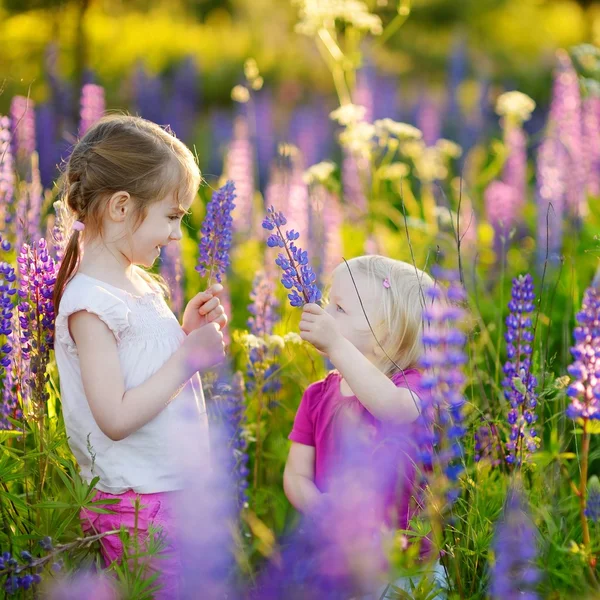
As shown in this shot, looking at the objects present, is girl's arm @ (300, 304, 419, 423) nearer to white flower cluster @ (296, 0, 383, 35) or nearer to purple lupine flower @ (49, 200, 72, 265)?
purple lupine flower @ (49, 200, 72, 265)

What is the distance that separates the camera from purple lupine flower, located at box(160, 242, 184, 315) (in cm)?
314

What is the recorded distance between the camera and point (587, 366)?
1.82 metres

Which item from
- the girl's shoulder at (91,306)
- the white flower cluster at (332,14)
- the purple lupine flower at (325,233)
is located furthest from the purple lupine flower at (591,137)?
the girl's shoulder at (91,306)

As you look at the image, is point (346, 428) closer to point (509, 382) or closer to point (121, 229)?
point (509, 382)

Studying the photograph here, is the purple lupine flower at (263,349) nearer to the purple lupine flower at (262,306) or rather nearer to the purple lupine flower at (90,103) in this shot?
the purple lupine flower at (262,306)

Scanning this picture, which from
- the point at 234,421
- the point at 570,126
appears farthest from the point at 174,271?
the point at 570,126

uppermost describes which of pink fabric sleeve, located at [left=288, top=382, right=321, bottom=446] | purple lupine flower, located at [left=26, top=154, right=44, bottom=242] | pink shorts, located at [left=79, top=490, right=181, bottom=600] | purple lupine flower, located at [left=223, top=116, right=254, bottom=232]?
purple lupine flower, located at [left=223, top=116, right=254, bottom=232]

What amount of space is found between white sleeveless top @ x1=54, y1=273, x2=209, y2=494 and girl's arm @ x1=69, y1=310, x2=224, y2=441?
0.05 m

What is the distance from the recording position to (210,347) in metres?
2.30

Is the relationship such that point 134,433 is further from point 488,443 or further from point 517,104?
point 517,104

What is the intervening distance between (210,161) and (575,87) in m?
3.44

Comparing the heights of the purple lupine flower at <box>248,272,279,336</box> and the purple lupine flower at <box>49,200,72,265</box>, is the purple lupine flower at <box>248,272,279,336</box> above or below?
below

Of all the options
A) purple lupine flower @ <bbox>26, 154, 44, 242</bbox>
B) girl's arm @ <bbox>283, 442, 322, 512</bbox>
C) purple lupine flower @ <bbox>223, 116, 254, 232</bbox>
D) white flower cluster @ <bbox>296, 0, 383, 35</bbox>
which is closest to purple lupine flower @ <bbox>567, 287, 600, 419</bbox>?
girl's arm @ <bbox>283, 442, 322, 512</bbox>

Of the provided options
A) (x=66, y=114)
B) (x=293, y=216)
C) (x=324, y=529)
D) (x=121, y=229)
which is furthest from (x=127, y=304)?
(x=66, y=114)
